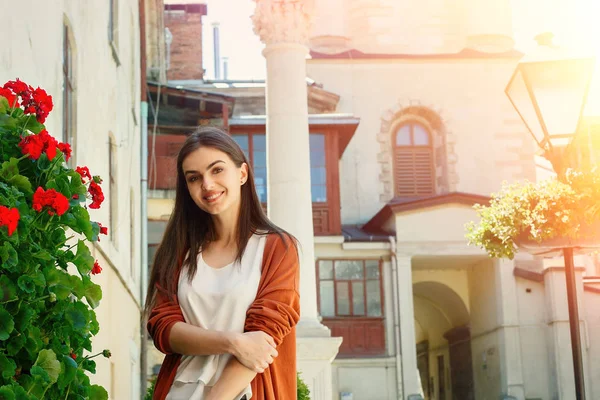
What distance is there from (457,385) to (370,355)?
6.57 metres

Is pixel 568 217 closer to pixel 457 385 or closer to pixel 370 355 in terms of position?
pixel 370 355

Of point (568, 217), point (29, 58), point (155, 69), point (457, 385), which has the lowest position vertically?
point (457, 385)

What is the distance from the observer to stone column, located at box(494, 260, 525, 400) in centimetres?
2966

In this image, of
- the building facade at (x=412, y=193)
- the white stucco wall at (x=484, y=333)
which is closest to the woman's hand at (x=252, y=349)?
the building facade at (x=412, y=193)

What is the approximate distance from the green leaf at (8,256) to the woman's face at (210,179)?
1.98 ft

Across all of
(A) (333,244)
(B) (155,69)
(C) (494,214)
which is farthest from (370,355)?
(C) (494,214)

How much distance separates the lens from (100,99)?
1352 cm

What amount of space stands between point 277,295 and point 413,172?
3349 centimetres

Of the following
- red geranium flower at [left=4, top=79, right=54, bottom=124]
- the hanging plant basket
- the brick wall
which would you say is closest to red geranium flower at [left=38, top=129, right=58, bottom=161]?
red geranium flower at [left=4, top=79, right=54, bottom=124]

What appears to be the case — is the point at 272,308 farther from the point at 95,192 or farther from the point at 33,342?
the point at 95,192

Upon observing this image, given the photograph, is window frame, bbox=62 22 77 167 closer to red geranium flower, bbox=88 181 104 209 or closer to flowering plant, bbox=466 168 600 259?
flowering plant, bbox=466 168 600 259

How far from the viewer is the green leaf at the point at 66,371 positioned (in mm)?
3695

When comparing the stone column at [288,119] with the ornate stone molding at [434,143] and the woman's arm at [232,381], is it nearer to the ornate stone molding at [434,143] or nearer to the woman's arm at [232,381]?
the woman's arm at [232,381]

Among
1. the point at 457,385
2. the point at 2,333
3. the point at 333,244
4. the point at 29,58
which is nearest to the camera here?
the point at 2,333
